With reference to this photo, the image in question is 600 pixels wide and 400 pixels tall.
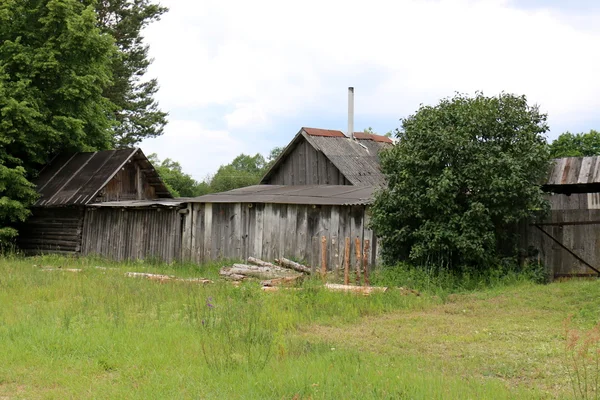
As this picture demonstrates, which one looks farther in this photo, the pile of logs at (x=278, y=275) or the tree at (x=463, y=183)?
the tree at (x=463, y=183)

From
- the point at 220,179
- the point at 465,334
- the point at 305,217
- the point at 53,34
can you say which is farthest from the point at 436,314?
the point at 220,179

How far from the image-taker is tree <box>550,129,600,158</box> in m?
31.9

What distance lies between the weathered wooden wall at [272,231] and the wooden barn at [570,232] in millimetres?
4003

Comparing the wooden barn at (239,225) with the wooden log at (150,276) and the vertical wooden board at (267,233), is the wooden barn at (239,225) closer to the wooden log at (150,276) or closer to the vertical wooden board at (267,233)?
the vertical wooden board at (267,233)

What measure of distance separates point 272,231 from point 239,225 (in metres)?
1.25

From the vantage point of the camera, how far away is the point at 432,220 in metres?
13.8

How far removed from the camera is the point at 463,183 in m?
13.7

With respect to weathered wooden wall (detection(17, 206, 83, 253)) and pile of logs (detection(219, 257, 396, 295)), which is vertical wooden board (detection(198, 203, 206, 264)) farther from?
weathered wooden wall (detection(17, 206, 83, 253))

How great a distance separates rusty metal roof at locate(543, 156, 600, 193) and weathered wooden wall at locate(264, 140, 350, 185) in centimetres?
1160

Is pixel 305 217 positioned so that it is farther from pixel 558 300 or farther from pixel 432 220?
pixel 558 300

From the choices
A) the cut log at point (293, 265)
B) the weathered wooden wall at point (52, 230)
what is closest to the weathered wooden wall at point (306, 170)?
the weathered wooden wall at point (52, 230)

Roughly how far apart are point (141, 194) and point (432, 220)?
14.4 m

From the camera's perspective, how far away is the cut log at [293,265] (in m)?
15.2

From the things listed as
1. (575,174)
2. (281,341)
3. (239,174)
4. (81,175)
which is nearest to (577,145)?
(575,174)
